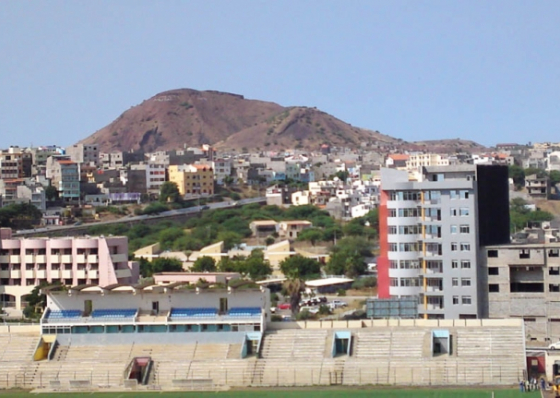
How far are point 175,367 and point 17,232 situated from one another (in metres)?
45.5

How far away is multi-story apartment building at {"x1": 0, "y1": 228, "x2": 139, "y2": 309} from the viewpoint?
52.3 meters

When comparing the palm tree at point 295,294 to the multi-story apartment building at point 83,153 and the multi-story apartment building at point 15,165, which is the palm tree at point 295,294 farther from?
the multi-story apartment building at point 83,153

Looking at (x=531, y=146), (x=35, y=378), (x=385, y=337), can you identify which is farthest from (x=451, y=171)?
(x=531, y=146)

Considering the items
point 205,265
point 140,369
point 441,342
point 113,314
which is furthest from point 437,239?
point 205,265

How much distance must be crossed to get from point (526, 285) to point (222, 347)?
440 inches

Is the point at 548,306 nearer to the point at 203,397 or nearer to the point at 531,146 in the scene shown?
the point at 203,397

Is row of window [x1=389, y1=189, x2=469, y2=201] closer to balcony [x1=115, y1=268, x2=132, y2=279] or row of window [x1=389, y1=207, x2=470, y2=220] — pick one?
row of window [x1=389, y1=207, x2=470, y2=220]

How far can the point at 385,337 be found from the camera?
35.4 meters

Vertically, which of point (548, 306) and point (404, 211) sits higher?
point (404, 211)

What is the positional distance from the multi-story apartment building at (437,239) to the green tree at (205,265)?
22570mm

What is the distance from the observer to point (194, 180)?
10519cm

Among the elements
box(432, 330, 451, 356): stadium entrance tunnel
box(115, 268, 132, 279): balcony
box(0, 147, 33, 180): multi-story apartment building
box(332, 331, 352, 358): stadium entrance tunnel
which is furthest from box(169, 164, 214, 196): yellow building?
box(432, 330, 451, 356): stadium entrance tunnel

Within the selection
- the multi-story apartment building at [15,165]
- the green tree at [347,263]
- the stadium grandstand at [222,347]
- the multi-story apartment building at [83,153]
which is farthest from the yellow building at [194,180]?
the stadium grandstand at [222,347]

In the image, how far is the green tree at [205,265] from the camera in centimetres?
6485
